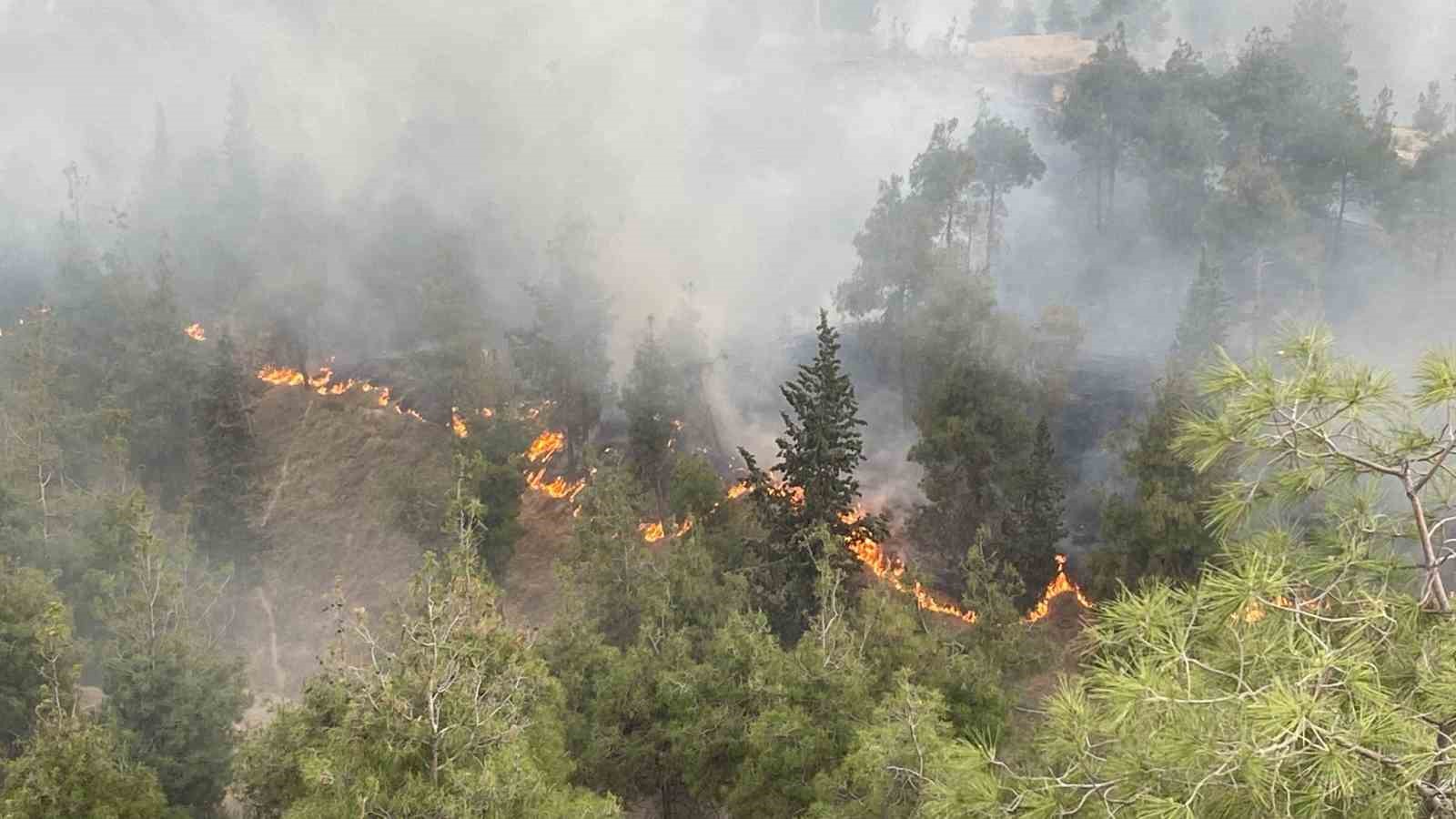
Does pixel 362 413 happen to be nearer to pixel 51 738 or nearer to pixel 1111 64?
pixel 51 738

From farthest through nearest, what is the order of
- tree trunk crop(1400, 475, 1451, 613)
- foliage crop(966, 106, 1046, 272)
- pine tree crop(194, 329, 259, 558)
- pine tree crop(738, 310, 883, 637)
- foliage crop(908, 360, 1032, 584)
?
foliage crop(966, 106, 1046, 272) → pine tree crop(194, 329, 259, 558) → foliage crop(908, 360, 1032, 584) → pine tree crop(738, 310, 883, 637) → tree trunk crop(1400, 475, 1451, 613)

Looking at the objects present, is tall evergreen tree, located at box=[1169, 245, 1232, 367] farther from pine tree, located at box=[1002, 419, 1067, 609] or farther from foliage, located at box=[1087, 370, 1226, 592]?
pine tree, located at box=[1002, 419, 1067, 609]

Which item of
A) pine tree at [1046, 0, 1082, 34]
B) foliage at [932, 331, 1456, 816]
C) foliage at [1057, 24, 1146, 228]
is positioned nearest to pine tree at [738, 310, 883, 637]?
foliage at [932, 331, 1456, 816]

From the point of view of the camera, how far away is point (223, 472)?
46.3 m

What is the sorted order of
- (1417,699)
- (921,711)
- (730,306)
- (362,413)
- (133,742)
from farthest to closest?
(730,306)
(362,413)
(133,742)
(921,711)
(1417,699)

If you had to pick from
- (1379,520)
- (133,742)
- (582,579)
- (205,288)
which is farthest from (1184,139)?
(205,288)

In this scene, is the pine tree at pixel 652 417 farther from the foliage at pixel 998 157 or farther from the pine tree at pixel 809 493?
the foliage at pixel 998 157

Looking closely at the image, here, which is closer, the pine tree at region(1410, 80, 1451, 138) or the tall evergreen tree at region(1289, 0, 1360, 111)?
the tall evergreen tree at region(1289, 0, 1360, 111)

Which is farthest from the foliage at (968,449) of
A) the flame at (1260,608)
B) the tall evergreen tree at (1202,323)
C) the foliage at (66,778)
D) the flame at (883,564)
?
the flame at (1260,608)

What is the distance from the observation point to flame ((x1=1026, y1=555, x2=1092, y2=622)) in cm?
3869

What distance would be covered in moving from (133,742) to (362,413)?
35.9 metres

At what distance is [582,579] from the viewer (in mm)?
30297

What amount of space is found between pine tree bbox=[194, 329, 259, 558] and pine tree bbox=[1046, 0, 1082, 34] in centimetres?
10186

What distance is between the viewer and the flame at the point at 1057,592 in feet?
127
